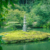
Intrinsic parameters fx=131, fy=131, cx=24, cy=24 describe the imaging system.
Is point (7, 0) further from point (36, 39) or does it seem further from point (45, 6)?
point (45, 6)

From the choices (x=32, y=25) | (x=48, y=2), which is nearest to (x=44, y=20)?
(x=32, y=25)

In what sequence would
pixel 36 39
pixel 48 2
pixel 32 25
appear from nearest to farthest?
1. pixel 36 39
2. pixel 32 25
3. pixel 48 2

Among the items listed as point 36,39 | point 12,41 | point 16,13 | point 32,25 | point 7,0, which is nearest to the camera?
point 7,0

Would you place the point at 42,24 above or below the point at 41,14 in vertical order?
Result: below

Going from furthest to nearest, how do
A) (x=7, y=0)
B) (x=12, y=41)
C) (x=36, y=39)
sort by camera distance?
(x=36, y=39)
(x=12, y=41)
(x=7, y=0)

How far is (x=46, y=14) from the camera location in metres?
15.4

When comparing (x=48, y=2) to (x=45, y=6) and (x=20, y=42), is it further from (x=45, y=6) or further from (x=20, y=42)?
(x=20, y=42)

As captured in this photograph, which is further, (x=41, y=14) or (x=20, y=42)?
(x=41, y=14)

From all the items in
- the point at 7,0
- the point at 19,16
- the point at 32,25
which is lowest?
the point at 32,25

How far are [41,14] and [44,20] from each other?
35.1 inches

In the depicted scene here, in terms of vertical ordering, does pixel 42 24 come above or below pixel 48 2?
below

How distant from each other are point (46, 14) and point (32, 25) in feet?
7.10

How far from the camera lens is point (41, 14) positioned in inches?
611

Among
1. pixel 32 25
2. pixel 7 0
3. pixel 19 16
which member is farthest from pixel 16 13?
pixel 7 0
